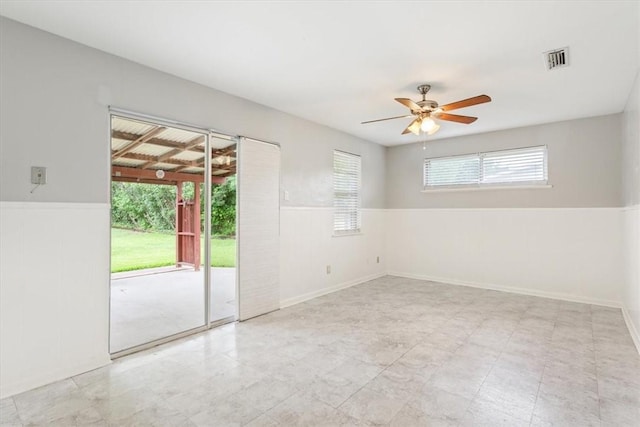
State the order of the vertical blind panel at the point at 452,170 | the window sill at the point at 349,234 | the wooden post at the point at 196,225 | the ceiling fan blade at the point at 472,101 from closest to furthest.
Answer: the ceiling fan blade at the point at 472,101 → the wooden post at the point at 196,225 → the window sill at the point at 349,234 → the vertical blind panel at the point at 452,170

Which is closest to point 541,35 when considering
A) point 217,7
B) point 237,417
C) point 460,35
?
point 460,35

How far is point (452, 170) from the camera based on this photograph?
5.88 metres

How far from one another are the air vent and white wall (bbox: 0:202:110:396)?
13.1 feet

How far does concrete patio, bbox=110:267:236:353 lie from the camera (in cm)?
339

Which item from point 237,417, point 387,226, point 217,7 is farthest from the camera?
point 387,226

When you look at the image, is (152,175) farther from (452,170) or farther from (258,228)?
(452,170)

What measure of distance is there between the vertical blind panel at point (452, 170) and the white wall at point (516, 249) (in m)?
0.53

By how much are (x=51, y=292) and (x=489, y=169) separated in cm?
588

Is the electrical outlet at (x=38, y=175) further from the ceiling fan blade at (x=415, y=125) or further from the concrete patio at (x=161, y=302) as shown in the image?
the ceiling fan blade at (x=415, y=125)

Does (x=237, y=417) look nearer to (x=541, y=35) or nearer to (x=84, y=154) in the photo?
(x=84, y=154)

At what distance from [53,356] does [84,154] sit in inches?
61.8

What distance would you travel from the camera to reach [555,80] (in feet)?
10.9

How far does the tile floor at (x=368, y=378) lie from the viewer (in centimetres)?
203

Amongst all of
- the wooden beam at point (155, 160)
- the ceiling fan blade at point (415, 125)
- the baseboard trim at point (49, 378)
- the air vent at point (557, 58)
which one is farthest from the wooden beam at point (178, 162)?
the air vent at point (557, 58)
